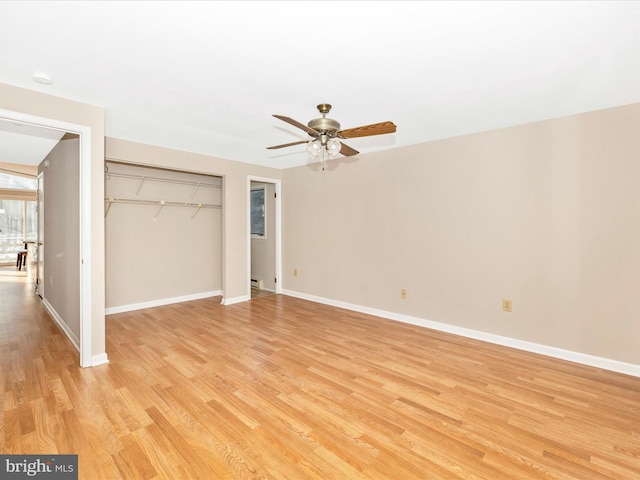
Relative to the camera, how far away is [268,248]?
20.3ft

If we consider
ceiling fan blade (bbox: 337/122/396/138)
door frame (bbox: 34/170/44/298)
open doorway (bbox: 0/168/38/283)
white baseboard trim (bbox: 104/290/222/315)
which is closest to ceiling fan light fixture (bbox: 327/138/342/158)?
ceiling fan blade (bbox: 337/122/396/138)

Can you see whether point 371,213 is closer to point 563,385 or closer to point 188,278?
point 563,385

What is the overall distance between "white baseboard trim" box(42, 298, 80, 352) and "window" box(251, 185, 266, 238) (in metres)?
3.33

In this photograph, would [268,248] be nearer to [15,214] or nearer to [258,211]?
[258,211]

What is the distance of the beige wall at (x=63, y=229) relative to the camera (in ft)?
10.8

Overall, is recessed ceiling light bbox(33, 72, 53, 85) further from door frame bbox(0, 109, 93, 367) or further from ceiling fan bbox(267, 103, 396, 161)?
ceiling fan bbox(267, 103, 396, 161)

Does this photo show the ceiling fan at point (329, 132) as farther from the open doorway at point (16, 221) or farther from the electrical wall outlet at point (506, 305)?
the open doorway at point (16, 221)

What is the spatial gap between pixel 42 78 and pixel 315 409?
10.5ft

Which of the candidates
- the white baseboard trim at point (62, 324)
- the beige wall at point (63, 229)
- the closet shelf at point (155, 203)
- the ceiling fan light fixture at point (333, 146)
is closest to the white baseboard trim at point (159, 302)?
the white baseboard trim at point (62, 324)

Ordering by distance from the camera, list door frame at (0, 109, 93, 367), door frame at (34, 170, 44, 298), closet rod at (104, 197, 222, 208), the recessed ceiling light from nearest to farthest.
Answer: the recessed ceiling light → door frame at (0, 109, 93, 367) → closet rod at (104, 197, 222, 208) → door frame at (34, 170, 44, 298)

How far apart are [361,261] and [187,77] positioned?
10.8ft

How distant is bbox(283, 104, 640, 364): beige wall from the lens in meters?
2.87

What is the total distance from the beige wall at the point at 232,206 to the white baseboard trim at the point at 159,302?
677mm

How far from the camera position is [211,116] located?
3.22 meters
